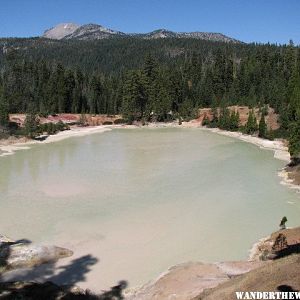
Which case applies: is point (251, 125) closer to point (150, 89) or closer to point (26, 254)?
point (150, 89)

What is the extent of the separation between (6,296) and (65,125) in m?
71.9

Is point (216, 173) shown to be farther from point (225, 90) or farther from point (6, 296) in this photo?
point (225, 90)

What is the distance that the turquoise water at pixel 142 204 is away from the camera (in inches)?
999

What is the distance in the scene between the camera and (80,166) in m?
51.7

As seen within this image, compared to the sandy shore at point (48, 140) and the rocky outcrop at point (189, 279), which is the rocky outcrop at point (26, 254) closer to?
the rocky outcrop at point (189, 279)

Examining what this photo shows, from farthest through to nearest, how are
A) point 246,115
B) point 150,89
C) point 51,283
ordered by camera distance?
point 150,89 → point 246,115 → point 51,283

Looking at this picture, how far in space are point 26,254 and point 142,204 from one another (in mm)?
12688

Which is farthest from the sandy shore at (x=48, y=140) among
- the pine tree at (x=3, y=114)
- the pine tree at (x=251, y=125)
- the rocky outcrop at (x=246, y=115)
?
the pine tree at (x=251, y=125)

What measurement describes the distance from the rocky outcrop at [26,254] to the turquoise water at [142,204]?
0.93 m

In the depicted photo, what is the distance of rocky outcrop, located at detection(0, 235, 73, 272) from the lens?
899 inches

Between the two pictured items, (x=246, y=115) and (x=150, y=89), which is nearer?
(x=246, y=115)

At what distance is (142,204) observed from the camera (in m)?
34.9

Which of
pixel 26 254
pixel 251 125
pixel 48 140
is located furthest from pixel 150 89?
pixel 26 254

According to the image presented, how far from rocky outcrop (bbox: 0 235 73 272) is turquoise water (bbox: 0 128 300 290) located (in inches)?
36.8
